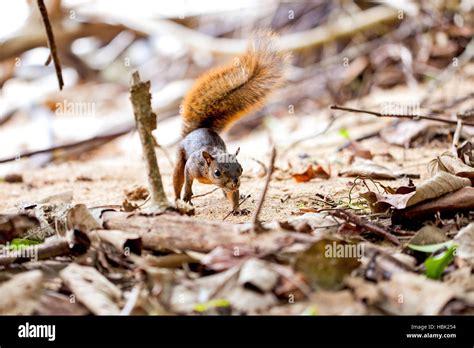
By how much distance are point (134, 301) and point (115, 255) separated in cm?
35

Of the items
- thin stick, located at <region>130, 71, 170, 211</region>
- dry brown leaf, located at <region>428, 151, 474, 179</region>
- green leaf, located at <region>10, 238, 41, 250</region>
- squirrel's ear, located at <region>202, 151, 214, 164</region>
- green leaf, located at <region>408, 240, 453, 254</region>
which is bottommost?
green leaf, located at <region>10, 238, 41, 250</region>

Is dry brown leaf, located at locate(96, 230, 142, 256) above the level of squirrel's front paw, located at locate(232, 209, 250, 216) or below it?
above

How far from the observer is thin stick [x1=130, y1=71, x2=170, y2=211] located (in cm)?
216

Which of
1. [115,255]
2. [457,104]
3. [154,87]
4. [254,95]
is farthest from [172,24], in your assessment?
[115,255]

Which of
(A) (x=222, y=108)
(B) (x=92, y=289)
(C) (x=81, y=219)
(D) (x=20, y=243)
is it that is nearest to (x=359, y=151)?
A: (A) (x=222, y=108)

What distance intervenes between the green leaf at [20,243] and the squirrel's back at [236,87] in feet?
5.34

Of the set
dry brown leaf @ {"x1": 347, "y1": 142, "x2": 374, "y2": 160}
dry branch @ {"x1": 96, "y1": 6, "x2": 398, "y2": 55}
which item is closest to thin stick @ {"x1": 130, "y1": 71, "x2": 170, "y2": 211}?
dry brown leaf @ {"x1": 347, "y1": 142, "x2": 374, "y2": 160}

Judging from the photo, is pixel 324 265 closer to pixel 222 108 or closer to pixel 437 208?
pixel 437 208

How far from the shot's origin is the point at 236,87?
3605 millimetres

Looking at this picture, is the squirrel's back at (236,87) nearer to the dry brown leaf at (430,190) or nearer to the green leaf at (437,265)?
the dry brown leaf at (430,190)

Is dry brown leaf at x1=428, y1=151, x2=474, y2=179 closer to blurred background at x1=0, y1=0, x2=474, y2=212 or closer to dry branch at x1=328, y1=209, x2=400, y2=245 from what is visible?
dry branch at x1=328, y1=209, x2=400, y2=245

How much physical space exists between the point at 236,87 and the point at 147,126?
4.95 ft

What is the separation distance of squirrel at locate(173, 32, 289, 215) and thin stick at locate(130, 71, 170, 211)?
0.95 meters
